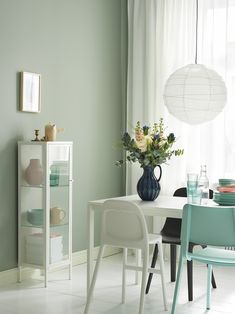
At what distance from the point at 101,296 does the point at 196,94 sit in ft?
5.39

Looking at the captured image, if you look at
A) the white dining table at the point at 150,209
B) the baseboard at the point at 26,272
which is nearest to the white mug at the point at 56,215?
the baseboard at the point at 26,272

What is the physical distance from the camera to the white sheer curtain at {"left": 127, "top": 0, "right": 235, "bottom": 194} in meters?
5.29

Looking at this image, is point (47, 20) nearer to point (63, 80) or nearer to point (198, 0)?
point (63, 80)

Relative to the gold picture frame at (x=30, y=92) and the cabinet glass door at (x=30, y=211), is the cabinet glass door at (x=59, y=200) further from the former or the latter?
the gold picture frame at (x=30, y=92)

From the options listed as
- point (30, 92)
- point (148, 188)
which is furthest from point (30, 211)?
point (148, 188)

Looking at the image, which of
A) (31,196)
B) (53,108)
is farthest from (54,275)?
(53,108)

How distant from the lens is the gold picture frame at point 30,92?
459 cm

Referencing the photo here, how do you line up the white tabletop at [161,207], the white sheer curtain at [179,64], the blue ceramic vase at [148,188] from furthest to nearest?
1. the white sheer curtain at [179,64]
2. the blue ceramic vase at [148,188]
3. the white tabletop at [161,207]

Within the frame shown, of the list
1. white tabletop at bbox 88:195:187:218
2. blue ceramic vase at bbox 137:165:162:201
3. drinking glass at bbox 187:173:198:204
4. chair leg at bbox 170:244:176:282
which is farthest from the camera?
chair leg at bbox 170:244:176:282

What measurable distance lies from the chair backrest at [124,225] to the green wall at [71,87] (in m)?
1.18

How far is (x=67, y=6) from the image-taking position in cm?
512

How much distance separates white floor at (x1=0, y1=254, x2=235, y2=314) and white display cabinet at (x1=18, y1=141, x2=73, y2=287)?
0.17 meters

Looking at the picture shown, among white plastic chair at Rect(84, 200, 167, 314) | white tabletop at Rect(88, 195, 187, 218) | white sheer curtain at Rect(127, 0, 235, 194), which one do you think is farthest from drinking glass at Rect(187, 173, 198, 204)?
white sheer curtain at Rect(127, 0, 235, 194)

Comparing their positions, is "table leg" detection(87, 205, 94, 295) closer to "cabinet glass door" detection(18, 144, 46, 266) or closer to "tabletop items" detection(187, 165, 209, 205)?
"cabinet glass door" detection(18, 144, 46, 266)
